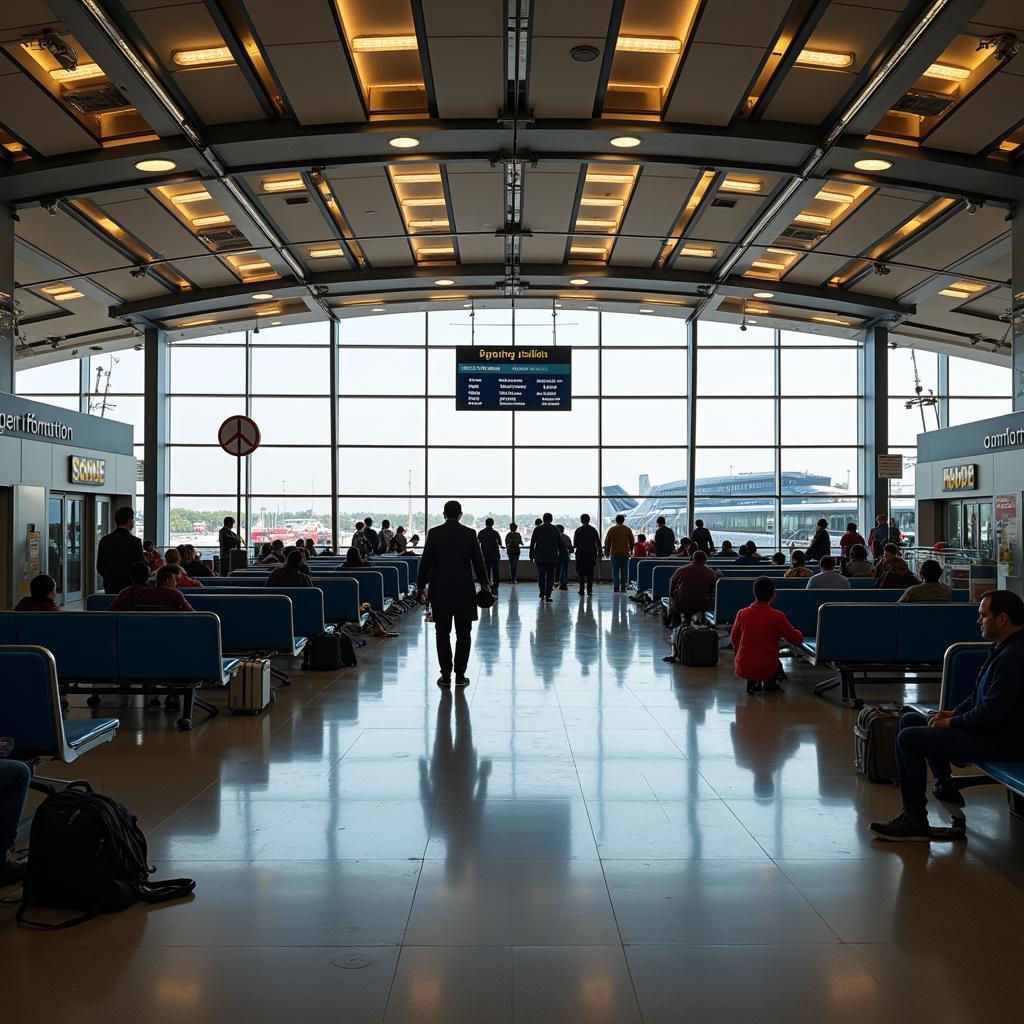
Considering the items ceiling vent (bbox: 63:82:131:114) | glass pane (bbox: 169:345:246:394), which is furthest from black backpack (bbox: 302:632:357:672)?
glass pane (bbox: 169:345:246:394)

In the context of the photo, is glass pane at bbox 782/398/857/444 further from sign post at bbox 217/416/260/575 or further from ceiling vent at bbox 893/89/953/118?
sign post at bbox 217/416/260/575

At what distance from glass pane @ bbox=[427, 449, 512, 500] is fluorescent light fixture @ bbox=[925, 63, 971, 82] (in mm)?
15431

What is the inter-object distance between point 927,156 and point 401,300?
12954 millimetres

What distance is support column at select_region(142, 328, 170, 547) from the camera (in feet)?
76.5

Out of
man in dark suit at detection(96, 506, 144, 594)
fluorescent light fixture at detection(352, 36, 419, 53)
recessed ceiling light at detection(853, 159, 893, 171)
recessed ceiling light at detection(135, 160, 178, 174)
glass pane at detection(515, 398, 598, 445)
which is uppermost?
fluorescent light fixture at detection(352, 36, 419, 53)

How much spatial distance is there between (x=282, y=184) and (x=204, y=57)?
4409 millimetres

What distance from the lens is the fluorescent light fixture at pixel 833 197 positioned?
15.6m

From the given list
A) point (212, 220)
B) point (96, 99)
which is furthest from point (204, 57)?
point (212, 220)

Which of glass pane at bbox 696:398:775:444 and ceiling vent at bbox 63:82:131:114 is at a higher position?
ceiling vent at bbox 63:82:131:114

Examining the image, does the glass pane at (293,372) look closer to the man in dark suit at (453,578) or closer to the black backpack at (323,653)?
the black backpack at (323,653)

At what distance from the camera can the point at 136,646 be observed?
742cm

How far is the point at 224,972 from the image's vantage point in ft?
10.8

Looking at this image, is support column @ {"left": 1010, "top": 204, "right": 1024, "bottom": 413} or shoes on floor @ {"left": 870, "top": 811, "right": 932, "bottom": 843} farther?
support column @ {"left": 1010, "top": 204, "right": 1024, "bottom": 413}

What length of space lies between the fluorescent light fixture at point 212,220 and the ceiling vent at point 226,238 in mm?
331
